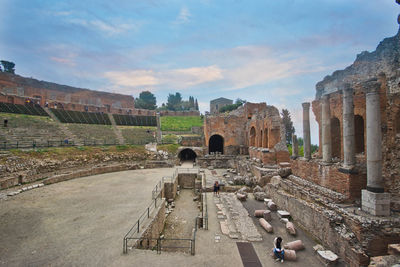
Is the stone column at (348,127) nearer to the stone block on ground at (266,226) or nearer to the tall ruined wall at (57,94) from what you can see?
the stone block on ground at (266,226)

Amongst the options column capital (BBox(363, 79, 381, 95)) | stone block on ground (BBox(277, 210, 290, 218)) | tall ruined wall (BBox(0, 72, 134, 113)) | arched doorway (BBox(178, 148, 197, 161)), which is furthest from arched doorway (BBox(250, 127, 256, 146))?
tall ruined wall (BBox(0, 72, 134, 113))

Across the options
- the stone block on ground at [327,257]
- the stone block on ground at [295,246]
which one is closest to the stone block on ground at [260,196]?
the stone block on ground at [295,246]

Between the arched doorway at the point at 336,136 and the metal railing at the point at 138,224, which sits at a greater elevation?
the arched doorway at the point at 336,136

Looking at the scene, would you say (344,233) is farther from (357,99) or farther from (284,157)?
(284,157)

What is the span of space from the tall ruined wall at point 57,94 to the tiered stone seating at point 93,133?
1198cm

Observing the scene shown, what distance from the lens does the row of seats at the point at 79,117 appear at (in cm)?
3100

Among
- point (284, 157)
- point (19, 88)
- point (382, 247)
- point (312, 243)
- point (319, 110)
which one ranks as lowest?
point (312, 243)

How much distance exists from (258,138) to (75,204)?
634 inches

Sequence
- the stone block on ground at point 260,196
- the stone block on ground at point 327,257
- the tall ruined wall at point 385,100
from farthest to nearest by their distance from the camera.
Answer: the stone block on ground at point 260,196, the tall ruined wall at point 385,100, the stone block on ground at point 327,257

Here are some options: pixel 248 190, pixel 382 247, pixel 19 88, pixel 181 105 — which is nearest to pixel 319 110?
pixel 248 190

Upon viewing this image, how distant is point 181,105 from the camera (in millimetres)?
77812

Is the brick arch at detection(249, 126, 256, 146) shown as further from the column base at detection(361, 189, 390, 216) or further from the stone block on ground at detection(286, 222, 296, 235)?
the column base at detection(361, 189, 390, 216)

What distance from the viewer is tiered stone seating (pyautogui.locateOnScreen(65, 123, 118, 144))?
25.8 m

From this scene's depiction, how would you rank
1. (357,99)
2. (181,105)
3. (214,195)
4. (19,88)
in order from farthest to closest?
(181,105)
(19,88)
(214,195)
(357,99)
